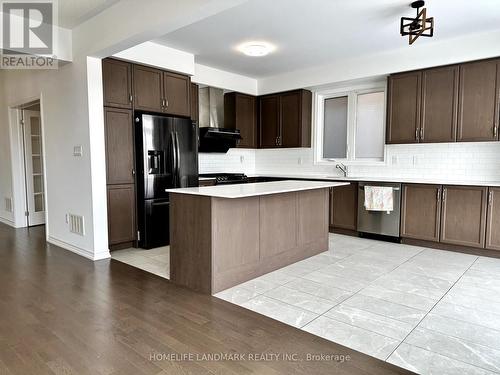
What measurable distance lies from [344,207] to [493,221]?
6.20 ft

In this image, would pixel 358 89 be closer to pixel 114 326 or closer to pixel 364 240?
pixel 364 240

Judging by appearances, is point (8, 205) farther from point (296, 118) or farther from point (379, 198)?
point (379, 198)

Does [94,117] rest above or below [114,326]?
above

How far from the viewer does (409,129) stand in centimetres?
469

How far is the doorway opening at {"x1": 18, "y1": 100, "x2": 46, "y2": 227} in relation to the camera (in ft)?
18.6

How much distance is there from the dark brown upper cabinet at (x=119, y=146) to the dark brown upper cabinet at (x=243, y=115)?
2.26 m

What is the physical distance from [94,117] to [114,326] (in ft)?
7.98

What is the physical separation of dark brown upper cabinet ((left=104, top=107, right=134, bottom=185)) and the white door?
2.42 metres

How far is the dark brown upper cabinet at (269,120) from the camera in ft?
20.3

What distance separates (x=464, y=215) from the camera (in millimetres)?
4148

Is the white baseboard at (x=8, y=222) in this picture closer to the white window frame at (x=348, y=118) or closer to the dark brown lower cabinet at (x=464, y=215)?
the white window frame at (x=348, y=118)

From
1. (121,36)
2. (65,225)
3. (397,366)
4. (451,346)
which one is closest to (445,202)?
(451,346)

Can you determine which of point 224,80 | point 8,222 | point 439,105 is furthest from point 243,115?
point 8,222

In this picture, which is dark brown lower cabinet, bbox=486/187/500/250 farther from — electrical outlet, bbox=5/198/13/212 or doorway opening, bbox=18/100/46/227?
electrical outlet, bbox=5/198/13/212
